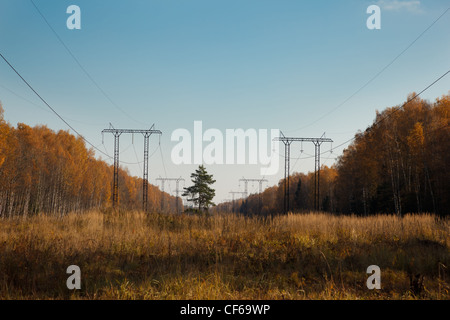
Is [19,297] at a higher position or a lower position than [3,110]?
lower

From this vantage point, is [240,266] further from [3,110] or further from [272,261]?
[3,110]

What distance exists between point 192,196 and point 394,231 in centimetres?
3572

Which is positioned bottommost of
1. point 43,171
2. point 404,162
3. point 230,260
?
point 230,260

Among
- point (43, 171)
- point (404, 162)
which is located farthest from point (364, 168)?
point (43, 171)

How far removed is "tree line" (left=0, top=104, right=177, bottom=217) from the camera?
26.6 metres

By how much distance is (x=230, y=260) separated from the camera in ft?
24.8

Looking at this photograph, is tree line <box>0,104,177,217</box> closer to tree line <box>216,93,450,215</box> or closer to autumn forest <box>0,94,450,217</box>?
autumn forest <box>0,94,450,217</box>

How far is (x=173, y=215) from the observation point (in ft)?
45.8

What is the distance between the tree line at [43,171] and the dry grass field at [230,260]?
18892 mm

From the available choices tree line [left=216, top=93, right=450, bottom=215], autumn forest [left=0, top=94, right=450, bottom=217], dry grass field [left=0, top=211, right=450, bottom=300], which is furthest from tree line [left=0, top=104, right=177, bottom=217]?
tree line [left=216, top=93, right=450, bottom=215]

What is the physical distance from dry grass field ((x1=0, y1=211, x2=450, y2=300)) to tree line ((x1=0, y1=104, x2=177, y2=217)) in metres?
18.9

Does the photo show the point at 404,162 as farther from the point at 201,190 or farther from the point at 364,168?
the point at 201,190

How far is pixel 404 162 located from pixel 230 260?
30.8 m
